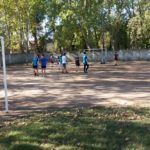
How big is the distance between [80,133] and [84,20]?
47.3 m

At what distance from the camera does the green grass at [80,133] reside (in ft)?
26.5

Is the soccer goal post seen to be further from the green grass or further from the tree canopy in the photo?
the green grass

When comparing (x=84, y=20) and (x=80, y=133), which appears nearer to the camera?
(x=80, y=133)

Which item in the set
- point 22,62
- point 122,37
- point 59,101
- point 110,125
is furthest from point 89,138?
point 122,37

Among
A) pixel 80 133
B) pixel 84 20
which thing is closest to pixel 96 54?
pixel 84 20

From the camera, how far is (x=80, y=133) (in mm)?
8859

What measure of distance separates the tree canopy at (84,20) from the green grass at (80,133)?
4443 cm

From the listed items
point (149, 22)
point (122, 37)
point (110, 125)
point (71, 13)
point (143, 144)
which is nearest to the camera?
point (143, 144)

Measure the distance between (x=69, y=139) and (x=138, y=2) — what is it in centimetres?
5683

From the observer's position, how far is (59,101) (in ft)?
53.1

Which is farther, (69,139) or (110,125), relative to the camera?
(110,125)

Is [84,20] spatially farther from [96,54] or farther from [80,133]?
[80,133]

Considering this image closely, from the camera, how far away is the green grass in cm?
809

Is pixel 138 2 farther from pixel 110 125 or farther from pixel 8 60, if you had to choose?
pixel 110 125
